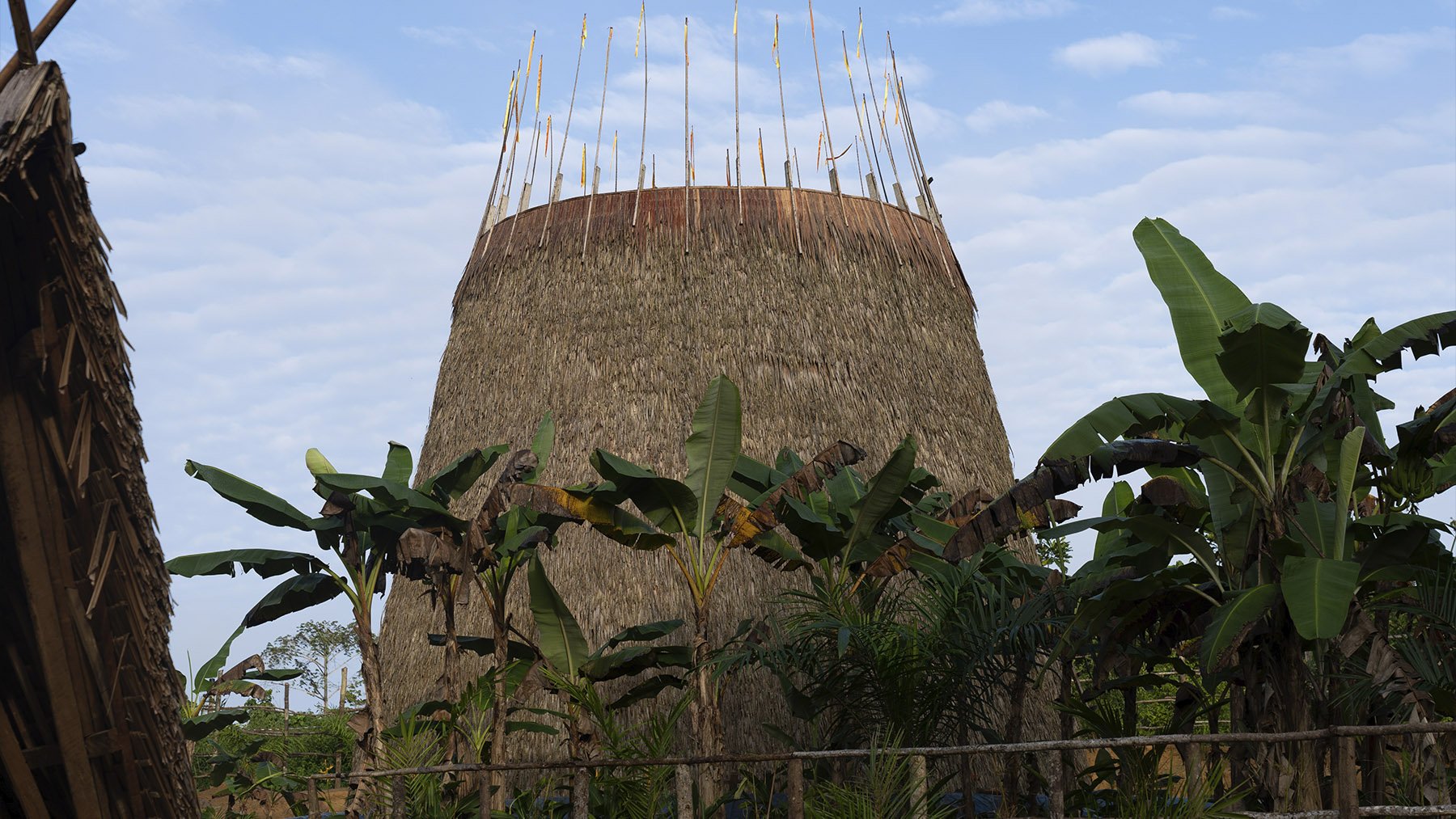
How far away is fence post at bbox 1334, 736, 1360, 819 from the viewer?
533cm

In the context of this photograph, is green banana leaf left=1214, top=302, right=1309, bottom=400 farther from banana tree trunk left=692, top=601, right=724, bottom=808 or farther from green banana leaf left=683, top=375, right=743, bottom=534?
banana tree trunk left=692, top=601, right=724, bottom=808

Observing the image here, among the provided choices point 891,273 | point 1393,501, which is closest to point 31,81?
point 1393,501

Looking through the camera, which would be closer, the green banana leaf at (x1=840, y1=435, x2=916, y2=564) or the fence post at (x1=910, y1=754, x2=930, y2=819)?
the fence post at (x1=910, y1=754, x2=930, y2=819)

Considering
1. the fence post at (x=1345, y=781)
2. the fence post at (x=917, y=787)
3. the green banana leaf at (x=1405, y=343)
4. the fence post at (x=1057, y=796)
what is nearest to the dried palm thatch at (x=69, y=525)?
the fence post at (x=917, y=787)

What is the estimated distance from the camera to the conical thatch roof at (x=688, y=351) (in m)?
11.4

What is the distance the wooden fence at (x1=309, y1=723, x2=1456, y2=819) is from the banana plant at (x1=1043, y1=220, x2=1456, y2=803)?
0.32m

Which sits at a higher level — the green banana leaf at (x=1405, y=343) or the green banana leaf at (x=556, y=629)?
the green banana leaf at (x=1405, y=343)

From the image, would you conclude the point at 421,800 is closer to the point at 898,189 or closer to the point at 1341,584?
the point at 1341,584

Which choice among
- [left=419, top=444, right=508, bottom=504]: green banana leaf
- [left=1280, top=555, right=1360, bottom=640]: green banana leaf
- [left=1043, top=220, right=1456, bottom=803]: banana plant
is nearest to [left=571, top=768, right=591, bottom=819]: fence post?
[left=419, top=444, right=508, bottom=504]: green banana leaf

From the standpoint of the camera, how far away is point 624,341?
11961 millimetres

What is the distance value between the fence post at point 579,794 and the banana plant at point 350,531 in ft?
5.58

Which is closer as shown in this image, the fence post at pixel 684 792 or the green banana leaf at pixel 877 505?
the fence post at pixel 684 792

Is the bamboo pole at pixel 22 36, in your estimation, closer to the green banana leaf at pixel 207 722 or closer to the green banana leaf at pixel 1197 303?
the green banana leaf at pixel 1197 303

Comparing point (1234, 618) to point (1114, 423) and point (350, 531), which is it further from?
point (350, 531)
